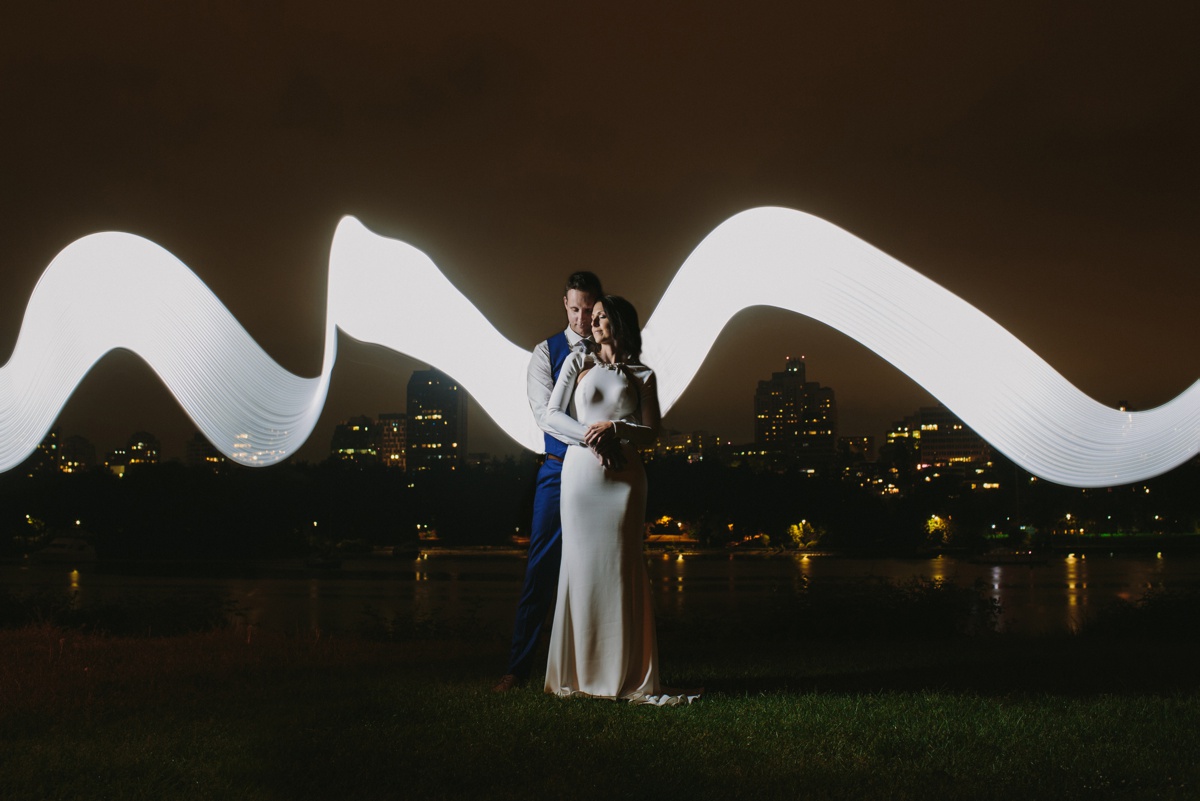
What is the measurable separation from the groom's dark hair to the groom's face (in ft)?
0.08

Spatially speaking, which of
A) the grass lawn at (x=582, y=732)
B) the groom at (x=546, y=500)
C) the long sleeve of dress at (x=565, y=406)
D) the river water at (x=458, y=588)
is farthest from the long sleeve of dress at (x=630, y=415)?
the river water at (x=458, y=588)

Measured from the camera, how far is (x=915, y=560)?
76.8 metres

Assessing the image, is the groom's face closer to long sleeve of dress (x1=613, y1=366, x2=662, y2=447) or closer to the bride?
the bride

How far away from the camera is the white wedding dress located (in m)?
6.62

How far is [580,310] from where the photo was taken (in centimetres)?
702

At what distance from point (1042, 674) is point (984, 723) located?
97.7 inches

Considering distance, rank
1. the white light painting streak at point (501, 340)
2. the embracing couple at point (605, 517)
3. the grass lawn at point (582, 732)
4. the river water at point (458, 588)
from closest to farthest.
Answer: the grass lawn at point (582, 732) < the embracing couple at point (605, 517) < the white light painting streak at point (501, 340) < the river water at point (458, 588)

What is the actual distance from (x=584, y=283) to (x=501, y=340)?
67.1 inches

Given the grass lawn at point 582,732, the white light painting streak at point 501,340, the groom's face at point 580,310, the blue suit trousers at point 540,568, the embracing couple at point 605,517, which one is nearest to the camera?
the grass lawn at point 582,732

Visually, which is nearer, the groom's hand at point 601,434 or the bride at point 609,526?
the groom's hand at point 601,434

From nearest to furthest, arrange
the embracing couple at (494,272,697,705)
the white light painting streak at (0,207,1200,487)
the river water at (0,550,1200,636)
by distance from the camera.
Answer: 1. the embracing couple at (494,272,697,705)
2. the white light painting streak at (0,207,1200,487)
3. the river water at (0,550,1200,636)

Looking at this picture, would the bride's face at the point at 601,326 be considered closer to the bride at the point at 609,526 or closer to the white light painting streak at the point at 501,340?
the bride at the point at 609,526

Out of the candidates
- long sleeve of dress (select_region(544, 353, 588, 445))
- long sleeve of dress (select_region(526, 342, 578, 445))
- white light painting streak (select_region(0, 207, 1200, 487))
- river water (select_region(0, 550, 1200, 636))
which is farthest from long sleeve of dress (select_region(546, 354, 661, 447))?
river water (select_region(0, 550, 1200, 636))

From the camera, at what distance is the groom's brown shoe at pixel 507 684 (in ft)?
23.1
